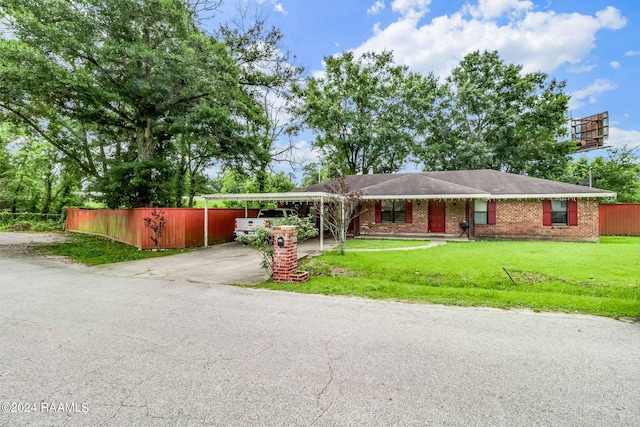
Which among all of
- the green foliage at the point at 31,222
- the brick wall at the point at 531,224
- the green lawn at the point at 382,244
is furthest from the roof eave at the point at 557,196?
the green foliage at the point at 31,222

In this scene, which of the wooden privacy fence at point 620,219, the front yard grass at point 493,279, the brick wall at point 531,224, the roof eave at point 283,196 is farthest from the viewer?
the wooden privacy fence at point 620,219

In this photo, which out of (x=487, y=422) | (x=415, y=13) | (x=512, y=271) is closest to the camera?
(x=487, y=422)

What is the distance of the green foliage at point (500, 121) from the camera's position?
25.5 meters

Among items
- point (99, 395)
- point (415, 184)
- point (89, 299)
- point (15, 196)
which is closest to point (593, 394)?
point (99, 395)

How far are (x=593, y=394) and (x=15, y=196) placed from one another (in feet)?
128

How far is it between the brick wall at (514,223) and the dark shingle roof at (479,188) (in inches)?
20.9

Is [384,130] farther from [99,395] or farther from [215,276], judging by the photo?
[99,395]

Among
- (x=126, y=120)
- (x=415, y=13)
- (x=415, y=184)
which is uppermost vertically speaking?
(x=415, y=13)

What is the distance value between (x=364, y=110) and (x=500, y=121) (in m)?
11.2

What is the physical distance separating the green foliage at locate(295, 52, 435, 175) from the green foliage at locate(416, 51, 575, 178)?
6.97 feet

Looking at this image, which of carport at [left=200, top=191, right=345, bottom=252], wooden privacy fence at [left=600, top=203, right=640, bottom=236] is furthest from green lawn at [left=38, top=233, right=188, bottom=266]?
wooden privacy fence at [left=600, top=203, right=640, bottom=236]

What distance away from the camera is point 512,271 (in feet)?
26.1

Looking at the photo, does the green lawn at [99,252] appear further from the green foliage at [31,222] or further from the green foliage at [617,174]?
the green foliage at [617,174]

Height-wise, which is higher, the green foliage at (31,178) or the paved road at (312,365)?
the green foliage at (31,178)
